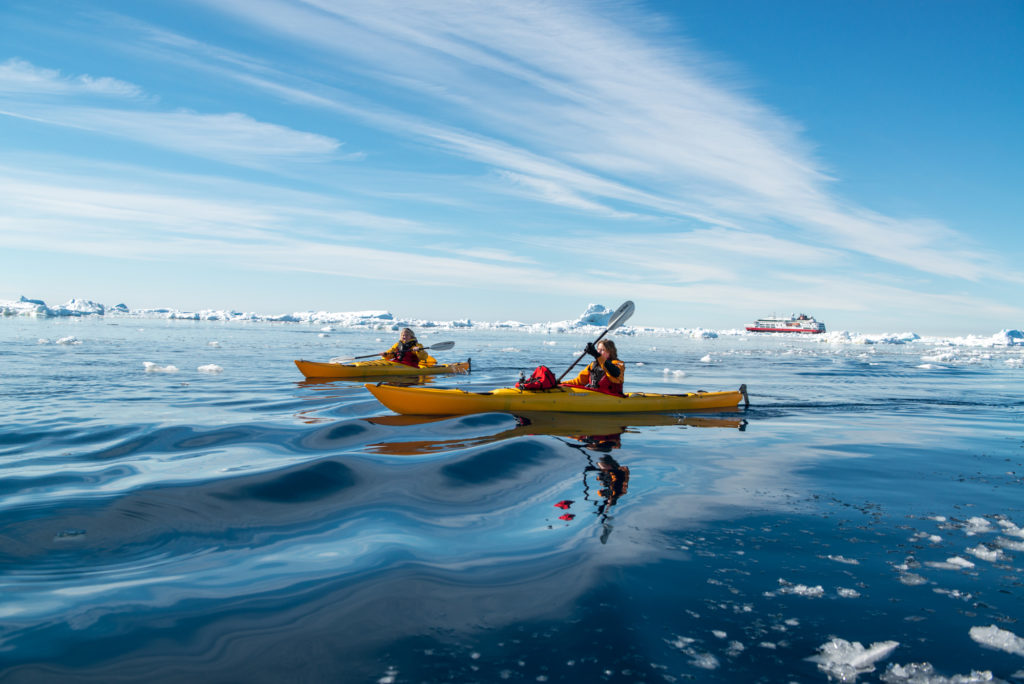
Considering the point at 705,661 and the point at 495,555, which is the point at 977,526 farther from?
the point at 495,555

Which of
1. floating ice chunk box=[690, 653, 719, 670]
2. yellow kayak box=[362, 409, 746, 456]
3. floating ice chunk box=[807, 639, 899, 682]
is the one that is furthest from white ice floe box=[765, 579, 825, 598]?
yellow kayak box=[362, 409, 746, 456]

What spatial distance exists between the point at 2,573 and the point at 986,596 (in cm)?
746

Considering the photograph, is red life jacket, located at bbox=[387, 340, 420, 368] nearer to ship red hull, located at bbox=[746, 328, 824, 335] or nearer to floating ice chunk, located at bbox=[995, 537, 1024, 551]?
floating ice chunk, located at bbox=[995, 537, 1024, 551]

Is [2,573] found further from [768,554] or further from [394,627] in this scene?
[768,554]

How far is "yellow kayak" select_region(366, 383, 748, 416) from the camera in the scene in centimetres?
1215

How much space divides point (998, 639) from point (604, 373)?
31.4 feet

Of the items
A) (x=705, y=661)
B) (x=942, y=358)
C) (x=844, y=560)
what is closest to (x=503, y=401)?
(x=844, y=560)

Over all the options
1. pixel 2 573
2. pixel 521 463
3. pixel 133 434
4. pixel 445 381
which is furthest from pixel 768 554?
pixel 445 381

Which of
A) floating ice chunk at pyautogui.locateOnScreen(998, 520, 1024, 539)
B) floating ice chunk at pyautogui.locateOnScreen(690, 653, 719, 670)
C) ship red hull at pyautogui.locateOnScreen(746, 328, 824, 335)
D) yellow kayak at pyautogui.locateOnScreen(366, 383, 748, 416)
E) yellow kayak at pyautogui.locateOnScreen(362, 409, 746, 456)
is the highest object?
ship red hull at pyautogui.locateOnScreen(746, 328, 824, 335)

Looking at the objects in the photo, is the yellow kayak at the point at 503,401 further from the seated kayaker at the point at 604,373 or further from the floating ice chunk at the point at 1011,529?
the floating ice chunk at the point at 1011,529

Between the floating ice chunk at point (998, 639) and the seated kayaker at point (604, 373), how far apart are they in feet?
29.2

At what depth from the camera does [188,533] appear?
5.26 m

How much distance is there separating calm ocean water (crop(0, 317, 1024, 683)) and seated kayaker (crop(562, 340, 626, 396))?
2.65 meters

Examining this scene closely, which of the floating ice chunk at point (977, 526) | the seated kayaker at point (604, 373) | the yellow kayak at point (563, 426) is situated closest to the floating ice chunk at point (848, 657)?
the floating ice chunk at point (977, 526)
